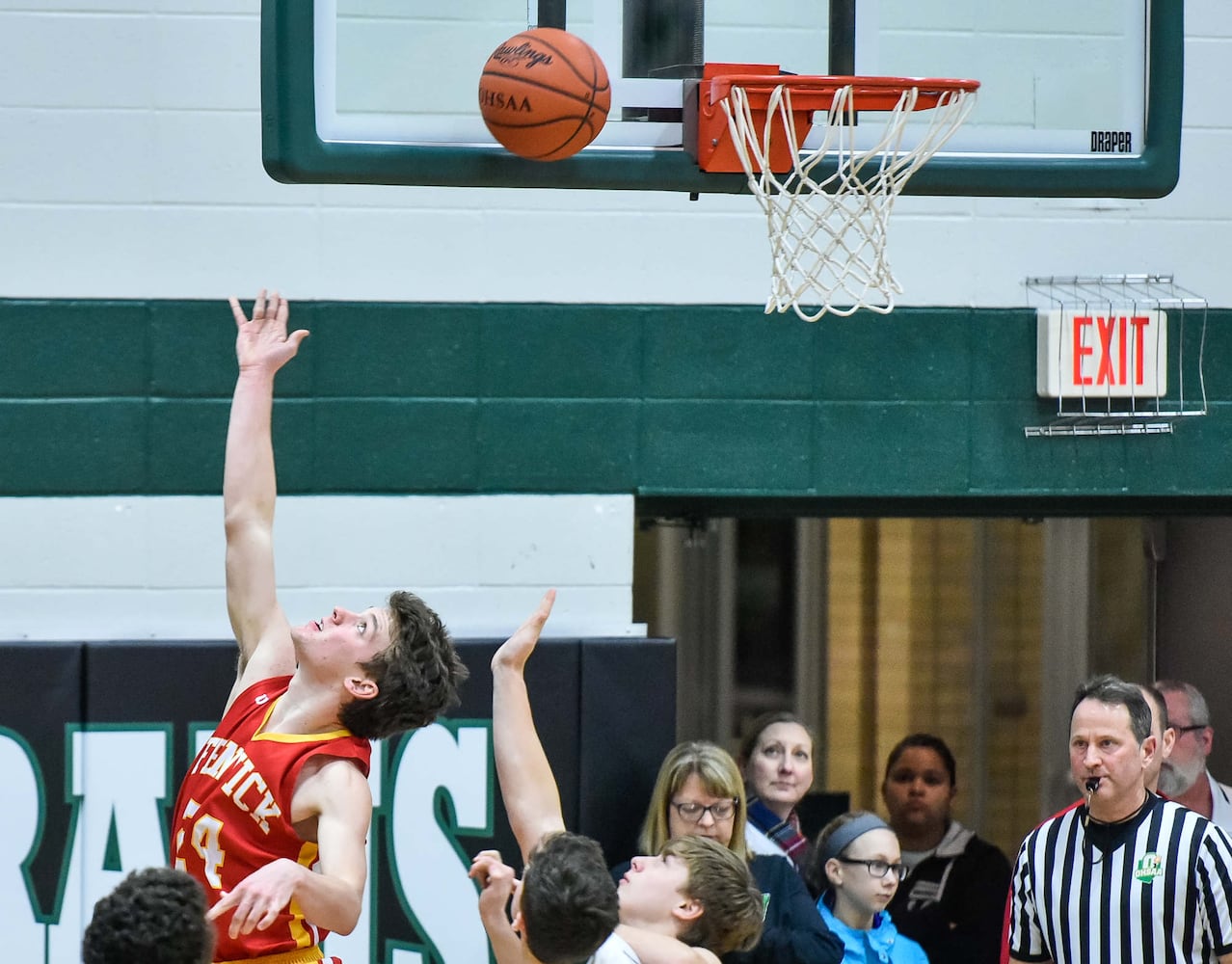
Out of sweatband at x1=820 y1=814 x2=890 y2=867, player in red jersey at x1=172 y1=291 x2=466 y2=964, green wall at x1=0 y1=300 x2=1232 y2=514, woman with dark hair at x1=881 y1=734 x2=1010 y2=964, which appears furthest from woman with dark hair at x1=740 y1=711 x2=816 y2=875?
player in red jersey at x1=172 y1=291 x2=466 y2=964

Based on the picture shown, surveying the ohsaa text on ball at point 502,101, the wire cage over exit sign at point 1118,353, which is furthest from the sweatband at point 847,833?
the ohsaa text on ball at point 502,101

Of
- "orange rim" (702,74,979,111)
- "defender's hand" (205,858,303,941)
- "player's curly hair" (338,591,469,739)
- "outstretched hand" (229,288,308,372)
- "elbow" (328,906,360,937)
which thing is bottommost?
"elbow" (328,906,360,937)

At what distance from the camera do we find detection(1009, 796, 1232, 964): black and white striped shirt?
182 inches

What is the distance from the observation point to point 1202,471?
6.32m

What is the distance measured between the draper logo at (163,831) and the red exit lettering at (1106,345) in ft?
8.60

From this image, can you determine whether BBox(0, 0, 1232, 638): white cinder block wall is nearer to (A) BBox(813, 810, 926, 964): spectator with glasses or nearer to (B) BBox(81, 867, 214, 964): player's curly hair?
(A) BBox(813, 810, 926, 964): spectator with glasses

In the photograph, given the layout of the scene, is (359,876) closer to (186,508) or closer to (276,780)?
(276,780)

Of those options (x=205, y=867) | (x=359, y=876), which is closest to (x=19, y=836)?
(x=205, y=867)

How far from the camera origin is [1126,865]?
4.70 metres

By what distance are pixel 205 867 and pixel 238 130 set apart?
9.94ft

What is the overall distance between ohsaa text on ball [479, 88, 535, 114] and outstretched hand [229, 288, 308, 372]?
2.63 ft

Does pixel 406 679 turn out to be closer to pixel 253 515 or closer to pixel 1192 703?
pixel 253 515

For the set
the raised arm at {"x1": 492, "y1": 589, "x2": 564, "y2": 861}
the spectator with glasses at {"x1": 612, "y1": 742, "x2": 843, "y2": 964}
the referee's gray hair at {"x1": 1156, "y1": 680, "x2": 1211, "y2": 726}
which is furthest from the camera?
the referee's gray hair at {"x1": 1156, "y1": 680, "x2": 1211, "y2": 726}

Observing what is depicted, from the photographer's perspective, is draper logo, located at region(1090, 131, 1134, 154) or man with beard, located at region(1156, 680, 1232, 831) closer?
draper logo, located at region(1090, 131, 1134, 154)
